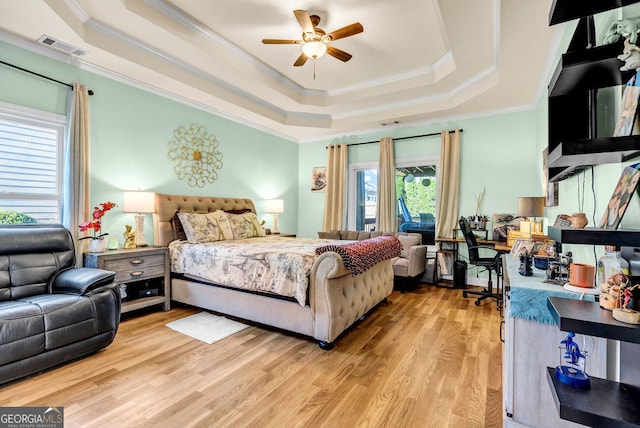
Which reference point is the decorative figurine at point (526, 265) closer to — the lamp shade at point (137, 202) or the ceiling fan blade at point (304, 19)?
the ceiling fan blade at point (304, 19)

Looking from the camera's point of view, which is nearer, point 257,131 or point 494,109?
point 494,109

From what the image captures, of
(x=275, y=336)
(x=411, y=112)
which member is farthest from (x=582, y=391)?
(x=411, y=112)

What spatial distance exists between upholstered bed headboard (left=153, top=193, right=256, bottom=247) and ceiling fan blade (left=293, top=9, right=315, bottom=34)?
8.84 ft

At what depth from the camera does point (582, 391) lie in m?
1.08

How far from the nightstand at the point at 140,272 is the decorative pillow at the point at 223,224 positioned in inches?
28.4

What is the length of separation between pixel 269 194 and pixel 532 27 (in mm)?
4589

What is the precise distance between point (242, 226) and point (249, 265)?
4.97 ft

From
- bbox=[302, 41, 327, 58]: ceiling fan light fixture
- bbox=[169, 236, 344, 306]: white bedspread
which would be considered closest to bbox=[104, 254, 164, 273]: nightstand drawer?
bbox=[169, 236, 344, 306]: white bedspread

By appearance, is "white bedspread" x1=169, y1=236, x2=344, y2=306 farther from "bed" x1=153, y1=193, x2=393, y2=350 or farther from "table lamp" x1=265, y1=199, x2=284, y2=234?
"table lamp" x1=265, y1=199, x2=284, y2=234

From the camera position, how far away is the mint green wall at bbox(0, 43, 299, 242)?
116 inches

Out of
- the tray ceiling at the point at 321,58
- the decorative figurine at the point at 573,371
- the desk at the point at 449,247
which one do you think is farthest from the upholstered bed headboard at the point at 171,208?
the decorative figurine at the point at 573,371

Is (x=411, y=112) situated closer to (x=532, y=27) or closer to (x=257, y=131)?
(x=532, y=27)

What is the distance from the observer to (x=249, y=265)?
299 cm

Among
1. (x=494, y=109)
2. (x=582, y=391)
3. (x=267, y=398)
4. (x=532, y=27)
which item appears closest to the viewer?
(x=582, y=391)
